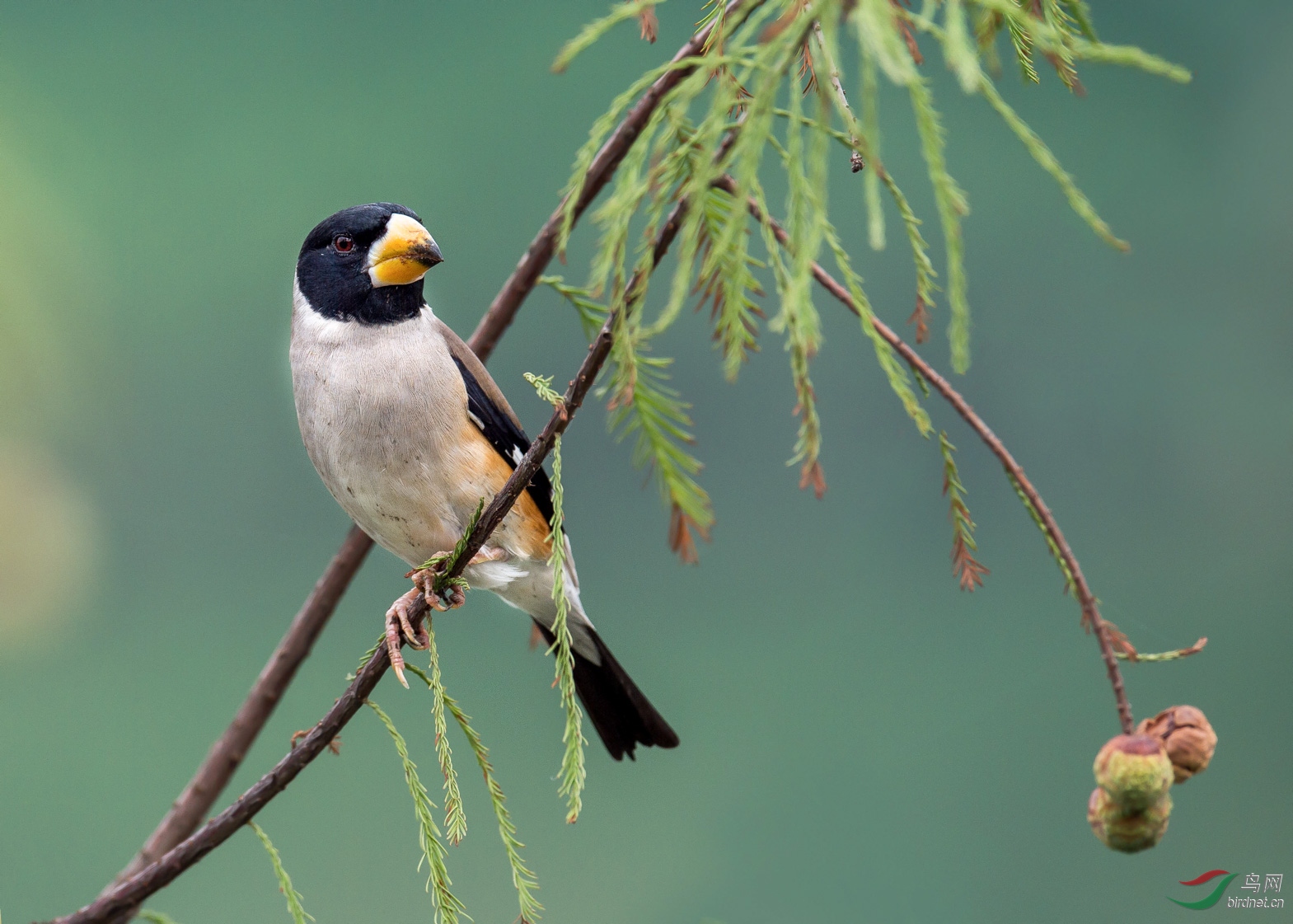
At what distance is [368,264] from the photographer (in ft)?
3.70

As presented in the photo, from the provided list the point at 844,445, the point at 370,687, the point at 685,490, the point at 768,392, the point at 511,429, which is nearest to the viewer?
the point at 370,687

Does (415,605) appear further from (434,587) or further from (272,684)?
(272,684)

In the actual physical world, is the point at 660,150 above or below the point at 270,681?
above

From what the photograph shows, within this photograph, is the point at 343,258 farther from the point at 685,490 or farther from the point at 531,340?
the point at 531,340

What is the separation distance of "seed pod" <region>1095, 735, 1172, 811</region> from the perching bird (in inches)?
26.5

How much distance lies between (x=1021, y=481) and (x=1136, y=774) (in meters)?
0.18

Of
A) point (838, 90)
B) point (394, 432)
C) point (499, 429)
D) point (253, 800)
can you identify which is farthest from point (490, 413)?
point (838, 90)

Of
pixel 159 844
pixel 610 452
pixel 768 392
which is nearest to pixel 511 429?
pixel 159 844

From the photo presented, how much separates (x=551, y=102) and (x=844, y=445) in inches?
49.0

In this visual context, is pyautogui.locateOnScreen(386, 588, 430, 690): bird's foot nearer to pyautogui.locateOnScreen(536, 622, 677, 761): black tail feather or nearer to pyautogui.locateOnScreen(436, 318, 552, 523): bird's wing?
pyautogui.locateOnScreen(436, 318, 552, 523): bird's wing

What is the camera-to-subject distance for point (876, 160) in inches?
16.2

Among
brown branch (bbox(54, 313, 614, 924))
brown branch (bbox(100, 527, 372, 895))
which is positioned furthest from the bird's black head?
brown branch (bbox(54, 313, 614, 924))

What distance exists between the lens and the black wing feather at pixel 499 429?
116 cm

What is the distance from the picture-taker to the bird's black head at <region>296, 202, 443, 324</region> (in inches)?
42.9
